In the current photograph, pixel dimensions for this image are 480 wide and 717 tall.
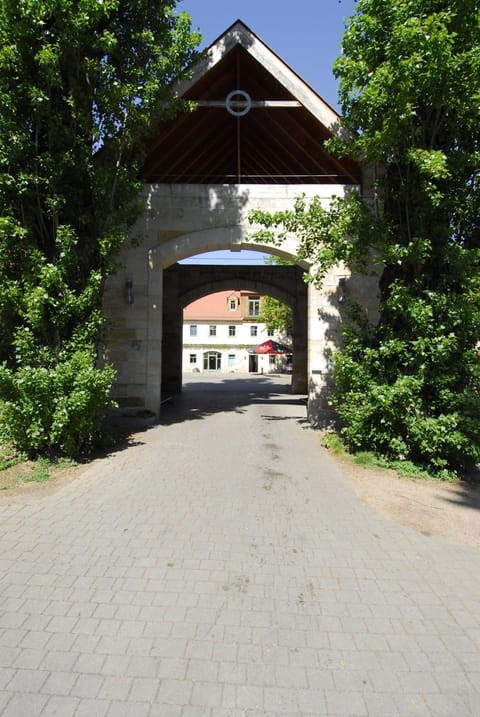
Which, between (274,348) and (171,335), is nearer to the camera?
(171,335)

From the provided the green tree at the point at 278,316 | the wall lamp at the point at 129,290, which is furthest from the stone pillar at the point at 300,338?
the green tree at the point at 278,316

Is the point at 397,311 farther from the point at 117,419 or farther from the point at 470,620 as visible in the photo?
the point at 117,419

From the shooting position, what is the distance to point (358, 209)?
7.64m

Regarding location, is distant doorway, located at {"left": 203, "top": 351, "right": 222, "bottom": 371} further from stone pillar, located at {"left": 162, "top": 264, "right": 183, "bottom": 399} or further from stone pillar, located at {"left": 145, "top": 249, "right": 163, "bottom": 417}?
stone pillar, located at {"left": 145, "top": 249, "right": 163, "bottom": 417}

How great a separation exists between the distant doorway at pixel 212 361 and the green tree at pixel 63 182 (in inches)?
1639

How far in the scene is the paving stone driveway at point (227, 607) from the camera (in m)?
2.58

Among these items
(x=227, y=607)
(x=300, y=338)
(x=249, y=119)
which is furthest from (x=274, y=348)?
(x=227, y=607)

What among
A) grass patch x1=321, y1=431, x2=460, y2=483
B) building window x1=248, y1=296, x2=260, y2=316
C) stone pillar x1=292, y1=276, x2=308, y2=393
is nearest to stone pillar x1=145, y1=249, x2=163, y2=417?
grass patch x1=321, y1=431, x2=460, y2=483

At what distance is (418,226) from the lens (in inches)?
293

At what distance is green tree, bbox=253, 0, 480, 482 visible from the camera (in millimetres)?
6367

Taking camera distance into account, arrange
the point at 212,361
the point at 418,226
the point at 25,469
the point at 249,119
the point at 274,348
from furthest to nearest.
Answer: the point at 212,361 < the point at 274,348 < the point at 249,119 < the point at 418,226 < the point at 25,469

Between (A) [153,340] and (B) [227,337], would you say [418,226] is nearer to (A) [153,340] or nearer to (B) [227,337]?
(A) [153,340]

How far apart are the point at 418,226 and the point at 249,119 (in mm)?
7344

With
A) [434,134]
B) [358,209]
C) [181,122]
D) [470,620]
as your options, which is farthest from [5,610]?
[181,122]
